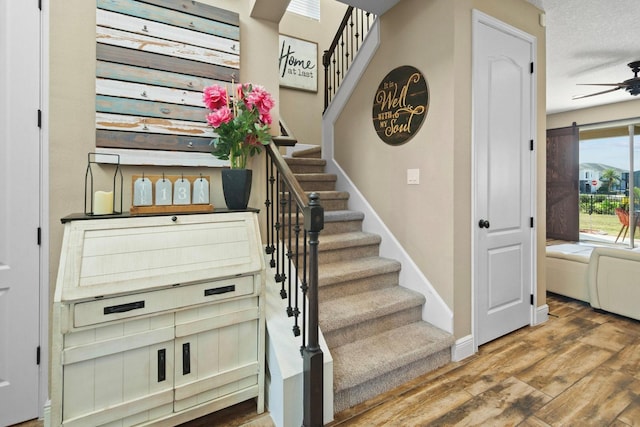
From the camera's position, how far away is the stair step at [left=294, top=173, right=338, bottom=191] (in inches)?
139

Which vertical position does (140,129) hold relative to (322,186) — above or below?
above

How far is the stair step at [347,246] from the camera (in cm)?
281

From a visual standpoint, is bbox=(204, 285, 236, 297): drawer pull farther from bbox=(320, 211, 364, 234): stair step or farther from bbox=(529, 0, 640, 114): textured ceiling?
bbox=(529, 0, 640, 114): textured ceiling

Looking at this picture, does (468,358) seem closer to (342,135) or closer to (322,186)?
(322,186)

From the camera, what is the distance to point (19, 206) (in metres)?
1.81

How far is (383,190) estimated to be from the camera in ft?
10.3

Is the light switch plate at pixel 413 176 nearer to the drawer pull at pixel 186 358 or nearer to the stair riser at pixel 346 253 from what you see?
the stair riser at pixel 346 253

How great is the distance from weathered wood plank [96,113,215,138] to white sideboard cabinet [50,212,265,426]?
27.7 inches

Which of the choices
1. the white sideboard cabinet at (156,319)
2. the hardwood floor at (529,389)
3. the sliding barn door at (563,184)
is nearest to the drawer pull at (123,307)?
the white sideboard cabinet at (156,319)

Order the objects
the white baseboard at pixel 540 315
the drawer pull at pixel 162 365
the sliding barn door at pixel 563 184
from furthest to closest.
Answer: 1. the sliding barn door at pixel 563 184
2. the white baseboard at pixel 540 315
3. the drawer pull at pixel 162 365

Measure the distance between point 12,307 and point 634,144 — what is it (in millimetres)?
9279

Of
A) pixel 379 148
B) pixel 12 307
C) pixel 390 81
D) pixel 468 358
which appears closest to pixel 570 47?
pixel 390 81

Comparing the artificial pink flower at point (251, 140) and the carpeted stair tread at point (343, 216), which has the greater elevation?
the artificial pink flower at point (251, 140)

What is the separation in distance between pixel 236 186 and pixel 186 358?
102cm
